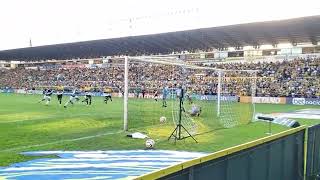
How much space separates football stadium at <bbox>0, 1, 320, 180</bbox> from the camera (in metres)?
8.97

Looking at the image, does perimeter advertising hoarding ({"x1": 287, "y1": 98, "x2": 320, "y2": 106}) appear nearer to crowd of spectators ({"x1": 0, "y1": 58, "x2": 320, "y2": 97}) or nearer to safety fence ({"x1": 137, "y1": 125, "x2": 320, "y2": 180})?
crowd of spectators ({"x1": 0, "y1": 58, "x2": 320, "y2": 97})

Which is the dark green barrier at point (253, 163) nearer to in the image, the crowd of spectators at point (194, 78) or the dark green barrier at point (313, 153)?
the dark green barrier at point (313, 153)

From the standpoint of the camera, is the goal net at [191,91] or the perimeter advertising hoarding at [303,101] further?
the perimeter advertising hoarding at [303,101]

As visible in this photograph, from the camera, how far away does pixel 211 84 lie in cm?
3369

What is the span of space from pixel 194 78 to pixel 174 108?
738 cm

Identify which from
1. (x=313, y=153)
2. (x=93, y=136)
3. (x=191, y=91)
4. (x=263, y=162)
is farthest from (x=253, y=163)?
(x=191, y=91)

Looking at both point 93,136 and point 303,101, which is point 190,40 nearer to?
point 303,101

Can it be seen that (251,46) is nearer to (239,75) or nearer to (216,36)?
(216,36)

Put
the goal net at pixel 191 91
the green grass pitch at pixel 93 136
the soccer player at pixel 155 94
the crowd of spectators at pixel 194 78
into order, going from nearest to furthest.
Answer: the green grass pitch at pixel 93 136
the goal net at pixel 191 91
the crowd of spectators at pixel 194 78
the soccer player at pixel 155 94

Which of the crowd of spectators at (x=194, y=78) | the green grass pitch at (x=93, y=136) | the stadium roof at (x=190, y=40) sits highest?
the stadium roof at (x=190, y=40)

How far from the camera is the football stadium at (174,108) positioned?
897cm

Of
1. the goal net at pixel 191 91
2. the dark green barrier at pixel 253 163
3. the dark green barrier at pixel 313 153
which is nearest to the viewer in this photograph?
the dark green barrier at pixel 253 163

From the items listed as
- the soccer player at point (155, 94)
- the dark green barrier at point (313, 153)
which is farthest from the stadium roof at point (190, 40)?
the dark green barrier at point (313, 153)

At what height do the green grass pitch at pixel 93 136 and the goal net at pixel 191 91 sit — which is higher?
the goal net at pixel 191 91
